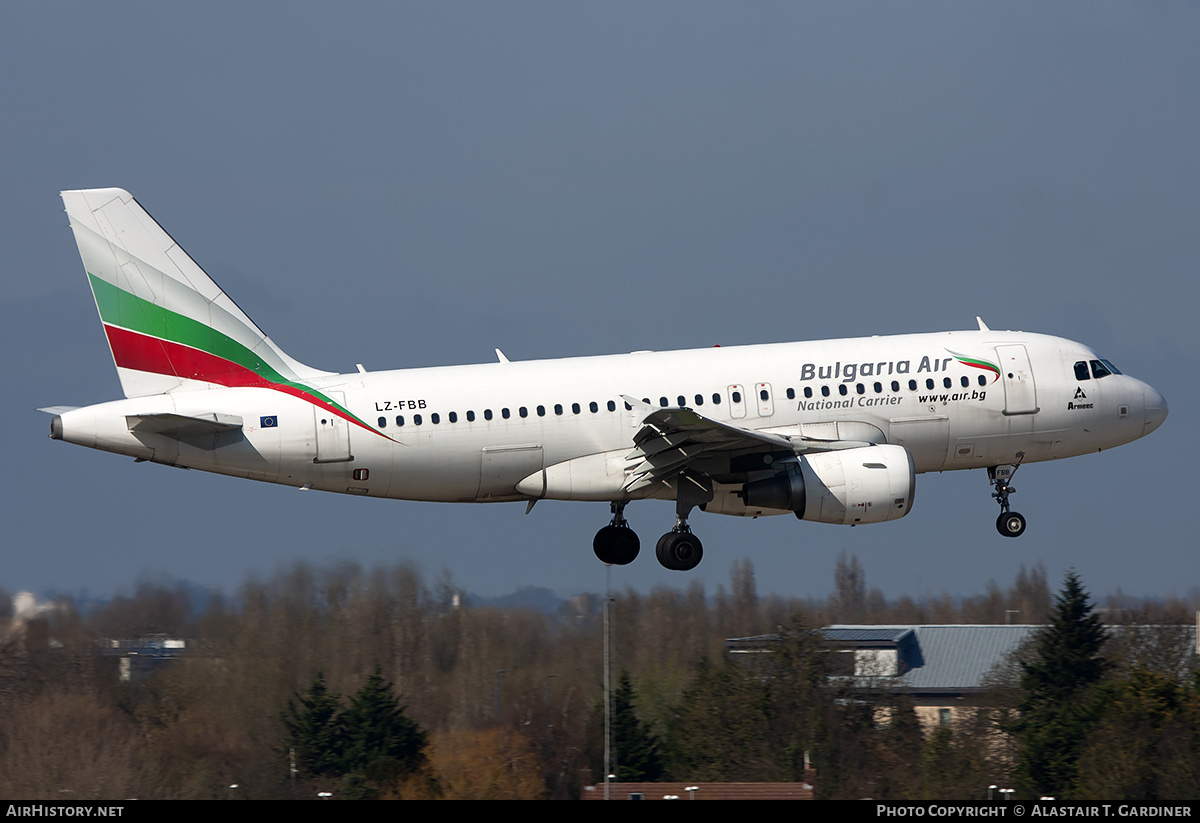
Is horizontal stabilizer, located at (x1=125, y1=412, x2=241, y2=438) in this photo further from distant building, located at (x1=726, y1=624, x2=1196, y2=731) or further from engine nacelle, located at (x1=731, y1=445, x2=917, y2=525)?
distant building, located at (x1=726, y1=624, x2=1196, y2=731)

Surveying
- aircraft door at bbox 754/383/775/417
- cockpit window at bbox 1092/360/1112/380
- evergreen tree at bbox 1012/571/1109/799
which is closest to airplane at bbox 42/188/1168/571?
aircraft door at bbox 754/383/775/417

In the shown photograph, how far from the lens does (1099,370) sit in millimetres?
38625

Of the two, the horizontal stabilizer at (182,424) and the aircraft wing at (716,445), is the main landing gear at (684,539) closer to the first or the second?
the aircraft wing at (716,445)

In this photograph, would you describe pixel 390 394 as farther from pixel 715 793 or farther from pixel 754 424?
pixel 715 793

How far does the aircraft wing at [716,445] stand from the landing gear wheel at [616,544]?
2.45 metres

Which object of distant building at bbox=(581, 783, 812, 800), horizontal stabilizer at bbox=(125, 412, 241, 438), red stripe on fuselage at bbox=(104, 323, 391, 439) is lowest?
distant building at bbox=(581, 783, 812, 800)

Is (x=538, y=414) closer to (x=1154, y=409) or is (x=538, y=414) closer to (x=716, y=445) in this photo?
(x=716, y=445)

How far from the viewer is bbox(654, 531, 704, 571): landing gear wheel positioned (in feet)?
119

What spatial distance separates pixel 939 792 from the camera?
53656 millimetres

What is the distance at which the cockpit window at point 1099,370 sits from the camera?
38.5 meters

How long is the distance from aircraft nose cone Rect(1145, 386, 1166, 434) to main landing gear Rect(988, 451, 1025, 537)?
13.2 feet

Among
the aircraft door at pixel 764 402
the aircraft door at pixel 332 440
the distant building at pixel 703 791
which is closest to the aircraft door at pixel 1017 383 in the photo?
the aircraft door at pixel 764 402

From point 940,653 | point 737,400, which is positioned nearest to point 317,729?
point 737,400
